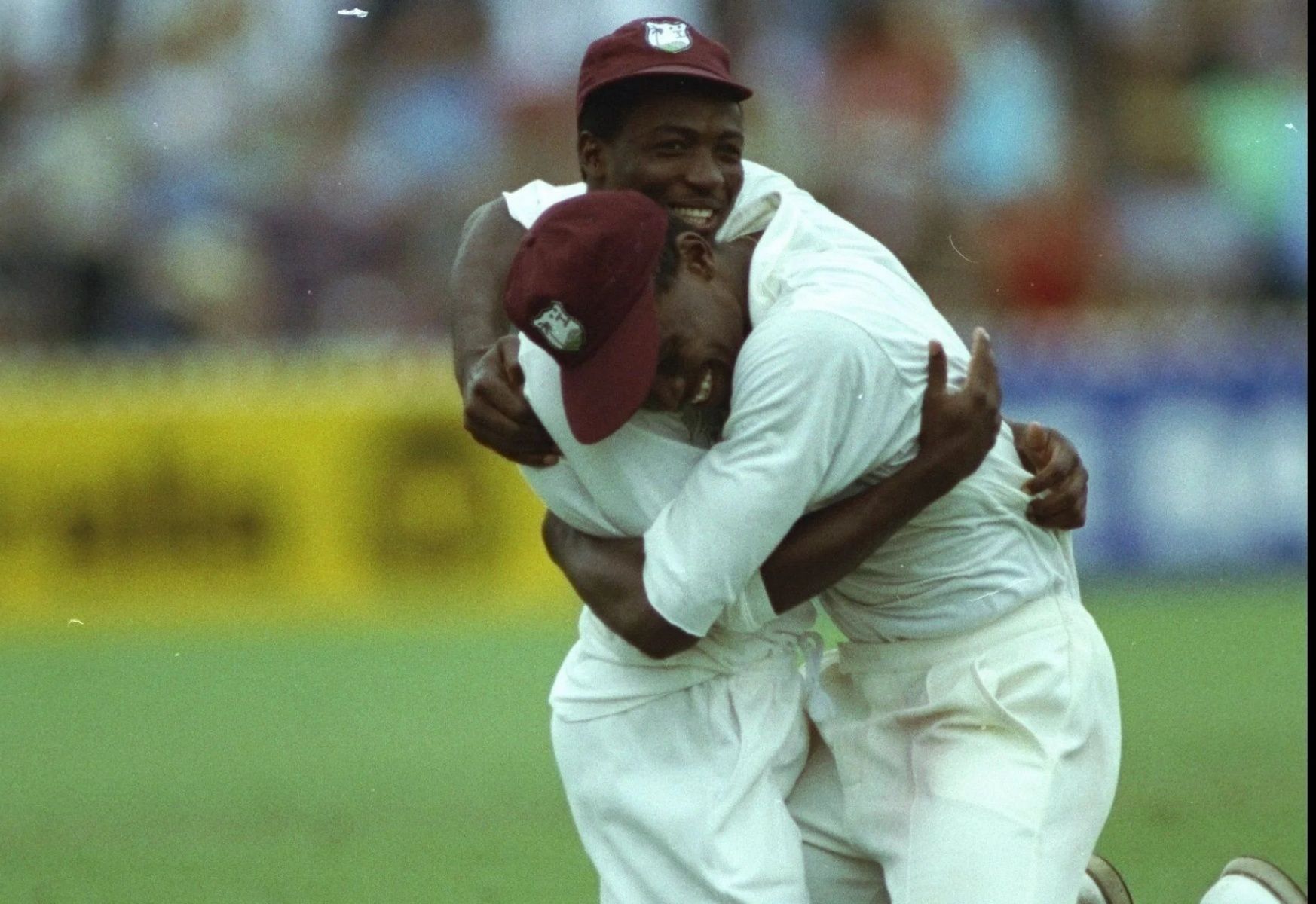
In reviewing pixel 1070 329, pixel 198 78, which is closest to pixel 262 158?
pixel 198 78

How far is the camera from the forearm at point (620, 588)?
365 centimetres

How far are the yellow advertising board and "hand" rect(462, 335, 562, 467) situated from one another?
20.0 feet

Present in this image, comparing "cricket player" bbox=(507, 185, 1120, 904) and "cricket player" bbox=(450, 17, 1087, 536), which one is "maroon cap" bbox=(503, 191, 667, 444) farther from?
"cricket player" bbox=(450, 17, 1087, 536)

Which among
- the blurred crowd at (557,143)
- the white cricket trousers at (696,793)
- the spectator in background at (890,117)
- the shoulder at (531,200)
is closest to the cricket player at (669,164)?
the shoulder at (531,200)

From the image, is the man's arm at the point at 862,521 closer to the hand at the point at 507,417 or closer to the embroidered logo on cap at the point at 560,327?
the hand at the point at 507,417

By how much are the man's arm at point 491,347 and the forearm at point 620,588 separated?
0.16m

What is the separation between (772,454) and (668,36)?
86 cm

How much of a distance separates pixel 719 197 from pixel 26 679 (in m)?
6.10

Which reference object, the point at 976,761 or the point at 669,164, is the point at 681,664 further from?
the point at 669,164

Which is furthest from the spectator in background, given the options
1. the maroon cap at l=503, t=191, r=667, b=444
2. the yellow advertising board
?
the maroon cap at l=503, t=191, r=667, b=444

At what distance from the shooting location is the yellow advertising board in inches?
390

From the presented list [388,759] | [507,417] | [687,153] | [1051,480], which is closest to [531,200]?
[687,153]

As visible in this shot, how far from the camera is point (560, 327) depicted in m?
3.52

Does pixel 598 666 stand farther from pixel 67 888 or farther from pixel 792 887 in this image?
pixel 67 888
